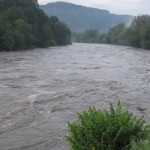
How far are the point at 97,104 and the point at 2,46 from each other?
4725 cm

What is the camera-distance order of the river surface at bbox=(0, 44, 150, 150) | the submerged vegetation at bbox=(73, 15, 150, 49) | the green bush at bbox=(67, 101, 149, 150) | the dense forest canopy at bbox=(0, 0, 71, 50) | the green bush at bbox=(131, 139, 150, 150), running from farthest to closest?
the submerged vegetation at bbox=(73, 15, 150, 49)
the dense forest canopy at bbox=(0, 0, 71, 50)
the river surface at bbox=(0, 44, 150, 150)
the green bush at bbox=(67, 101, 149, 150)
the green bush at bbox=(131, 139, 150, 150)

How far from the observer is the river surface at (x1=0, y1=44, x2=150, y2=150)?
13805 millimetres

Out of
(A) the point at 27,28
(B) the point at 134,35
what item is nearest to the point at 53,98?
(A) the point at 27,28

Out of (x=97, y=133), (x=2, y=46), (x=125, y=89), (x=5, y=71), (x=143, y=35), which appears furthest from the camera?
(x=143, y=35)

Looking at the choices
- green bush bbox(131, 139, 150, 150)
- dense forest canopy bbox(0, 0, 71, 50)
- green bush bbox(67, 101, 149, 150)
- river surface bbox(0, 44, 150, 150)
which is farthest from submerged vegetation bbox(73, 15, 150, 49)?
green bush bbox(131, 139, 150, 150)

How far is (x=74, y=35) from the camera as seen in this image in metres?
196

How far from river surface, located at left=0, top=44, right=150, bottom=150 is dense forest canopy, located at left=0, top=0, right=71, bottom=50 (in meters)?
30.7

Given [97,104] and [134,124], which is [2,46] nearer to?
[97,104]

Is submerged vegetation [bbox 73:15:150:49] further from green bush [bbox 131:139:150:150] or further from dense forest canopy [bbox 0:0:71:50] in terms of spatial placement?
green bush [bbox 131:139:150:150]

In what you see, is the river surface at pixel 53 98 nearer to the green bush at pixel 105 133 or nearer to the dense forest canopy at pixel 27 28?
the green bush at pixel 105 133

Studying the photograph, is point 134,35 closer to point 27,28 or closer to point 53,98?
point 27,28

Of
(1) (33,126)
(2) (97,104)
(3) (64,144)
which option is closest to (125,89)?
(2) (97,104)

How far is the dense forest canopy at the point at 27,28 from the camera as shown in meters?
65.9

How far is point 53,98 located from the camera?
21.2 metres
